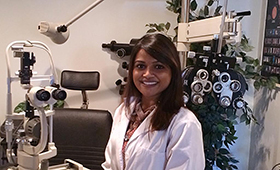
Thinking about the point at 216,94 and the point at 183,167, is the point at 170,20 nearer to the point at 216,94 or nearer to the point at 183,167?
the point at 216,94

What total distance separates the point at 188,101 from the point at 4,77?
5.76ft

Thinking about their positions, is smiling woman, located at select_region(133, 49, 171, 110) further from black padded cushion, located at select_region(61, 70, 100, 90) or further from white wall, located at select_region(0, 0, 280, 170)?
white wall, located at select_region(0, 0, 280, 170)

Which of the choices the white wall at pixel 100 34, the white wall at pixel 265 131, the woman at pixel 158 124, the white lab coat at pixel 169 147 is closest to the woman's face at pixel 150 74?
the woman at pixel 158 124

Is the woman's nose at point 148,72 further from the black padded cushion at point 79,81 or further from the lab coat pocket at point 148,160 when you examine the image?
the black padded cushion at point 79,81

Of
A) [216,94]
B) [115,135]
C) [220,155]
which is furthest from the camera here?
[220,155]

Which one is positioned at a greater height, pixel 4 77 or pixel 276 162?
pixel 4 77

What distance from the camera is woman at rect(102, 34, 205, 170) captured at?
122 cm

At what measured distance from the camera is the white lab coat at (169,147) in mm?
1207

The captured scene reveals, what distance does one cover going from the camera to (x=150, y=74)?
1.30m

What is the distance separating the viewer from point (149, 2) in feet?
9.76

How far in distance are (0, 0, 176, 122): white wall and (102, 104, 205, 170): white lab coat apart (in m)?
1.70

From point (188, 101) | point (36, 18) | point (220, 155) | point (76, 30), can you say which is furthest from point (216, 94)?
point (36, 18)

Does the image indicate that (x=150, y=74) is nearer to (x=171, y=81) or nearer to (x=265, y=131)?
(x=171, y=81)

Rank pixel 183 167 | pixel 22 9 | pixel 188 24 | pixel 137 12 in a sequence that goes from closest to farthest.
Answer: pixel 183 167 < pixel 188 24 < pixel 22 9 < pixel 137 12
